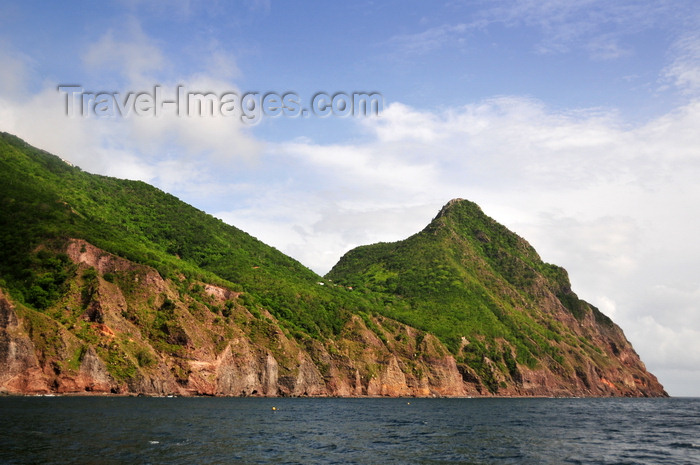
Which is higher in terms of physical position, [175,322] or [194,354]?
[175,322]

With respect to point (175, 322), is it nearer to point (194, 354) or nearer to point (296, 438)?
point (194, 354)

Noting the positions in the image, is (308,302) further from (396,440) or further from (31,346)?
(396,440)

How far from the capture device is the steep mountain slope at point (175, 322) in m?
93.6

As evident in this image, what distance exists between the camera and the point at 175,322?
111250 millimetres

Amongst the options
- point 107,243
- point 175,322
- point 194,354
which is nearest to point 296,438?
point 194,354

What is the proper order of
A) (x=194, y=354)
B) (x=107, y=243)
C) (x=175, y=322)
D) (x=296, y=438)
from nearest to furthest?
(x=296, y=438) → (x=194, y=354) → (x=175, y=322) → (x=107, y=243)

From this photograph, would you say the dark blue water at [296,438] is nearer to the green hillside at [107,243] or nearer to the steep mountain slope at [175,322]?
the steep mountain slope at [175,322]

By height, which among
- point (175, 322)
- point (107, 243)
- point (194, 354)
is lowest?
point (194, 354)

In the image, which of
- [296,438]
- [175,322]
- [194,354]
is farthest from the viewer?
[175,322]

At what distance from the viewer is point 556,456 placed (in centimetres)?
4562

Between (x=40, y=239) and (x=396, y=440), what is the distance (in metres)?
88.3

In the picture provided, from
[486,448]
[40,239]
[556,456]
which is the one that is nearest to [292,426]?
[486,448]

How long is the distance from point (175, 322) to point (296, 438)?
6545 cm

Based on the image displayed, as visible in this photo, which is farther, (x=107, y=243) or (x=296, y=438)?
(x=107, y=243)
